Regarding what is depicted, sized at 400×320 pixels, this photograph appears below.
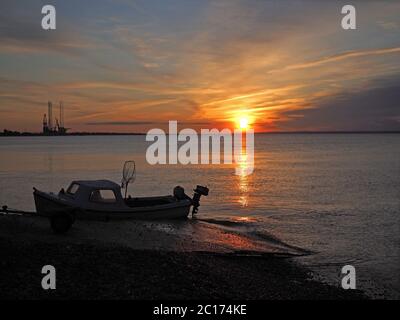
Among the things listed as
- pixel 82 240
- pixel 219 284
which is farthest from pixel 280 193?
pixel 219 284

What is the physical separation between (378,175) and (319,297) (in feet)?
168

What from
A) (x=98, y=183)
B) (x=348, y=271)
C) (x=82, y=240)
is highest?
(x=98, y=183)

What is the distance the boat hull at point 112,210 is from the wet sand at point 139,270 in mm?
1859

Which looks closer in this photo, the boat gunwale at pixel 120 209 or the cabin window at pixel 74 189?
the boat gunwale at pixel 120 209

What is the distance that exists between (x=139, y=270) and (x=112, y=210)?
10.7 metres

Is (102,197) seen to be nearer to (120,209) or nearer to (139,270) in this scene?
(120,209)

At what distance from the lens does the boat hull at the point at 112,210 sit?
67.2 ft

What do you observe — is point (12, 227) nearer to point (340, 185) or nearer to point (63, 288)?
point (63, 288)

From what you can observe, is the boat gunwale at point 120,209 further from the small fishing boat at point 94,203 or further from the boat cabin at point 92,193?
the boat cabin at point 92,193

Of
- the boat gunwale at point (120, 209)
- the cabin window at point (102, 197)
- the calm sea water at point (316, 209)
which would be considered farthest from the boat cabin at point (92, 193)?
the calm sea water at point (316, 209)

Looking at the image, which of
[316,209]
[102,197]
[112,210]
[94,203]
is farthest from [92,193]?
[316,209]

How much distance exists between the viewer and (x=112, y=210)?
21578 mm

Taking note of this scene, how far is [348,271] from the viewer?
16094 millimetres

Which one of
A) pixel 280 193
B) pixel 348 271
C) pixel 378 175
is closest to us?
pixel 348 271
